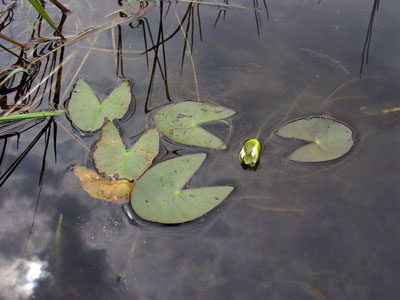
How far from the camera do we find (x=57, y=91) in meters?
2.19

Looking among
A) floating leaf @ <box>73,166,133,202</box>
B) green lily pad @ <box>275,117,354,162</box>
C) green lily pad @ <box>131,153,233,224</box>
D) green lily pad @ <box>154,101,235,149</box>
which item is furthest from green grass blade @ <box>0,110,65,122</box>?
green lily pad @ <box>275,117,354,162</box>

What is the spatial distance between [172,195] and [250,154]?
462 mm

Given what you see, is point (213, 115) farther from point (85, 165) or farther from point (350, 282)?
point (350, 282)

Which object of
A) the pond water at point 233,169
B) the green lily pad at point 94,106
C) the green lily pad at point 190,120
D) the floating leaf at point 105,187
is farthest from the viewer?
the green lily pad at point 94,106

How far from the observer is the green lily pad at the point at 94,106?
1.96 metres

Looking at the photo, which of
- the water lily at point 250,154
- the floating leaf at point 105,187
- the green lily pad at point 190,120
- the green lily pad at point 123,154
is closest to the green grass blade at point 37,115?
the green lily pad at point 123,154

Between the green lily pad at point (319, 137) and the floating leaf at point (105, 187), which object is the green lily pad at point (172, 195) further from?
the green lily pad at point (319, 137)

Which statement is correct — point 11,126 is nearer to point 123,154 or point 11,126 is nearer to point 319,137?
point 123,154

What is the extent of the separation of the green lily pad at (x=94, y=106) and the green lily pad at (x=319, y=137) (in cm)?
96

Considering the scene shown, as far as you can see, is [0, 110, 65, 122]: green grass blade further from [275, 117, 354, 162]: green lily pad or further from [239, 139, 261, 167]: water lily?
[275, 117, 354, 162]: green lily pad

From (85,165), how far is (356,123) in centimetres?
157

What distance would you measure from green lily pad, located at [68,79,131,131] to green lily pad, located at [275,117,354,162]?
37.8 inches

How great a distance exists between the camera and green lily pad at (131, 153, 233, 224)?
159cm

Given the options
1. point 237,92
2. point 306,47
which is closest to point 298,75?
point 306,47
